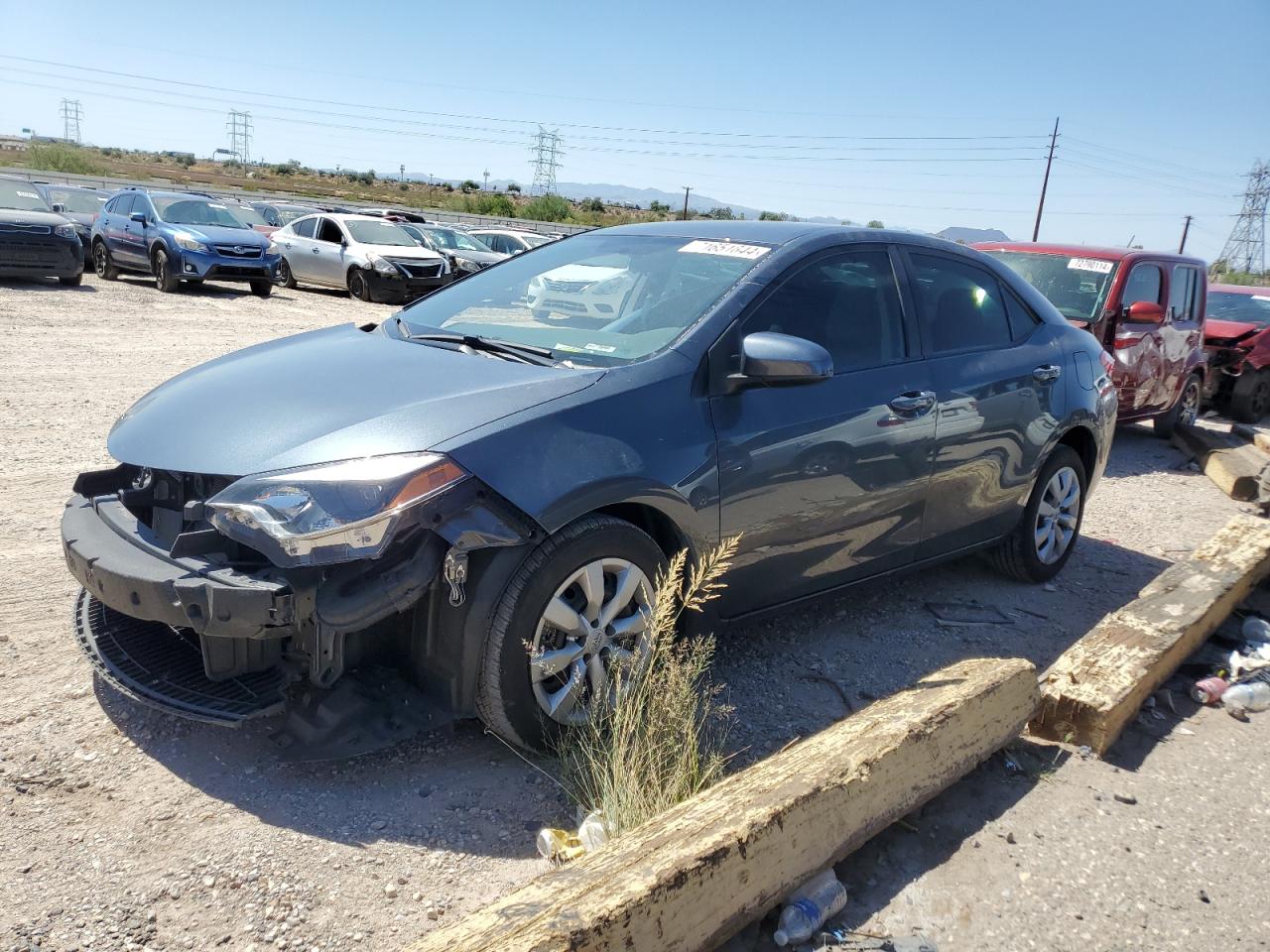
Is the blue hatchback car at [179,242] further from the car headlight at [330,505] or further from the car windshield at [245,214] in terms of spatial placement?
the car headlight at [330,505]

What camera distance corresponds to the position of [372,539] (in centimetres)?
274

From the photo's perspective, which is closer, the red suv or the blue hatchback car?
the red suv

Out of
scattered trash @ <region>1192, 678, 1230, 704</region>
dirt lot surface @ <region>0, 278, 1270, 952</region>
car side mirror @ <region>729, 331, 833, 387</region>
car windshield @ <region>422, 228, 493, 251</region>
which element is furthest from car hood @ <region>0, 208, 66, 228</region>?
scattered trash @ <region>1192, 678, 1230, 704</region>

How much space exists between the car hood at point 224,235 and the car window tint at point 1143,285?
13937 millimetres

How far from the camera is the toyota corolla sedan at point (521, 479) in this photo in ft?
9.26

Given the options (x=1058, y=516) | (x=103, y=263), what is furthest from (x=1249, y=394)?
(x=103, y=263)

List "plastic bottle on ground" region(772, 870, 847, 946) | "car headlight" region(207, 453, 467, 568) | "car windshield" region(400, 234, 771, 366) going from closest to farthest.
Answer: "plastic bottle on ground" region(772, 870, 847, 946), "car headlight" region(207, 453, 467, 568), "car windshield" region(400, 234, 771, 366)

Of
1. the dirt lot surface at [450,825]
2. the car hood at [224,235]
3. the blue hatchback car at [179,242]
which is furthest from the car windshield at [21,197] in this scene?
the dirt lot surface at [450,825]

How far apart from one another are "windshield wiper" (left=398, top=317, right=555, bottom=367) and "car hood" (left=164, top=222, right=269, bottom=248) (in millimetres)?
14812

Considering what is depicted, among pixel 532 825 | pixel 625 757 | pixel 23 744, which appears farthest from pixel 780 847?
pixel 23 744

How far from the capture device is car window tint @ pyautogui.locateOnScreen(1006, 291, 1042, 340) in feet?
16.6

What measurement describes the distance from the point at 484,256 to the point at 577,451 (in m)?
19.9

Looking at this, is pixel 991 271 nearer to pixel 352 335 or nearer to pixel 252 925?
pixel 352 335

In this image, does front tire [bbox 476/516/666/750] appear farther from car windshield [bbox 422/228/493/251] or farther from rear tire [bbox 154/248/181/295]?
car windshield [bbox 422/228/493/251]
